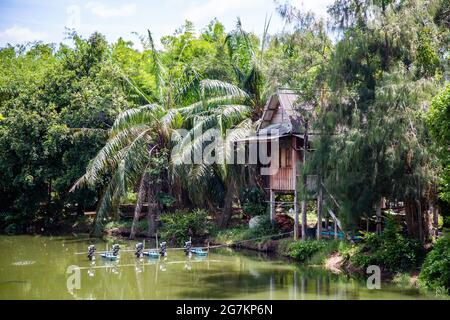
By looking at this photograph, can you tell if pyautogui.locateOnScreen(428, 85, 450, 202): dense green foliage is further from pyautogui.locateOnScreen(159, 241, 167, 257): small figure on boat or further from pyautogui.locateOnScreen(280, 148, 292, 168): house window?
pyautogui.locateOnScreen(159, 241, 167, 257): small figure on boat

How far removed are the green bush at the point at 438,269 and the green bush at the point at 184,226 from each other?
12.9 meters

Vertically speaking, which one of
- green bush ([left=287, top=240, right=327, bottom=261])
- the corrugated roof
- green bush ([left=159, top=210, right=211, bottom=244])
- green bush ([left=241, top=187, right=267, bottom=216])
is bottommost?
green bush ([left=287, top=240, right=327, bottom=261])

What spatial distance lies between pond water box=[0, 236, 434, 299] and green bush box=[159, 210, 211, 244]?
6.87ft

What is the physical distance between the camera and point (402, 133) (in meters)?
18.6

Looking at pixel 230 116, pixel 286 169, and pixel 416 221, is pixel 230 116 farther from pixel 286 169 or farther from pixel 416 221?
pixel 416 221

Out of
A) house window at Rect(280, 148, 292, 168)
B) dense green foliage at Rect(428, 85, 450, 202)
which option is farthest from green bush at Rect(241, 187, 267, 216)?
dense green foliage at Rect(428, 85, 450, 202)

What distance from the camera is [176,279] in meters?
20.9

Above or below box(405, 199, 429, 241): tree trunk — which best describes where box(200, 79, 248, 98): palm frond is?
above

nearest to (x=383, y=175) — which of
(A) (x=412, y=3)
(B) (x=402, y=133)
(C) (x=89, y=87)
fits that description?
(B) (x=402, y=133)

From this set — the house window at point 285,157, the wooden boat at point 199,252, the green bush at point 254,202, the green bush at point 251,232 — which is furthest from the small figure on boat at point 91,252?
the house window at point 285,157

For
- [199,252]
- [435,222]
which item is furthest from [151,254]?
[435,222]

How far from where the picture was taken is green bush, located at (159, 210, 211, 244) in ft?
96.1

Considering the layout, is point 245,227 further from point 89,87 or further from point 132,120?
point 89,87

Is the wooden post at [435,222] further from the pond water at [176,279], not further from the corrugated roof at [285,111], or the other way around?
the corrugated roof at [285,111]
